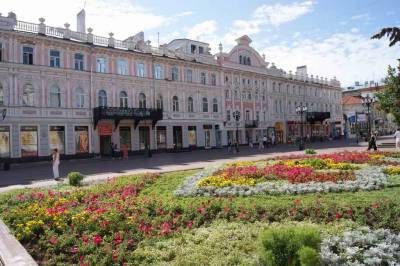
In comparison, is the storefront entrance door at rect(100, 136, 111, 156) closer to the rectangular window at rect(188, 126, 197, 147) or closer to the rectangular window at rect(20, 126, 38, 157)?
the rectangular window at rect(20, 126, 38, 157)

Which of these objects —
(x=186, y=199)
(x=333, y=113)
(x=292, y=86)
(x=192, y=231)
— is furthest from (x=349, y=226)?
(x=333, y=113)

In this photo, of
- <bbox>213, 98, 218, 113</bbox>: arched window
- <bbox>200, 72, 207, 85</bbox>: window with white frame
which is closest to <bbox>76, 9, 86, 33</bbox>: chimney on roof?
<bbox>200, 72, 207, 85</bbox>: window with white frame

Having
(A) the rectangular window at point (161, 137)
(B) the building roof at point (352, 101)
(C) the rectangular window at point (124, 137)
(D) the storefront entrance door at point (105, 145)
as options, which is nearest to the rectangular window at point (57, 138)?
(D) the storefront entrance door at point (105, 145)

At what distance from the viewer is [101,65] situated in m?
36.8

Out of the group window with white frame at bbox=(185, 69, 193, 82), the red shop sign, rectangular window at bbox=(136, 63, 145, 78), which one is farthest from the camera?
window with white frame at bbox=(185, 69, 193, 82)

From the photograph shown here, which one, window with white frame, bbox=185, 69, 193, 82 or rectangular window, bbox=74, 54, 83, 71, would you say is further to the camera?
window with white frame, bbox=185, 69, 193, 82

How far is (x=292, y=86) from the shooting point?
210 ft

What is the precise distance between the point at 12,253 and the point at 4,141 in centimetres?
2728

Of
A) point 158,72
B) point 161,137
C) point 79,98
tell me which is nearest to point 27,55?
point 79,98

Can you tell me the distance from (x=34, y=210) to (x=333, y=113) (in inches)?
2965

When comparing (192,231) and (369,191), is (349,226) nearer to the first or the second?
(192,231)

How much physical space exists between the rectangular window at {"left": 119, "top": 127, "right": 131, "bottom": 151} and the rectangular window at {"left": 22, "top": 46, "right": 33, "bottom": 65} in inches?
406

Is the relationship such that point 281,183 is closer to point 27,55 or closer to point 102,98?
point 27,55

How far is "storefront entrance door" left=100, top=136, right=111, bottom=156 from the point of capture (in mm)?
36281
